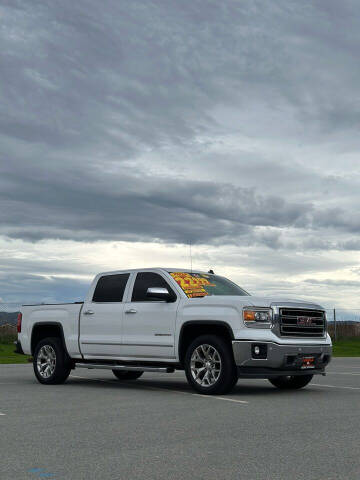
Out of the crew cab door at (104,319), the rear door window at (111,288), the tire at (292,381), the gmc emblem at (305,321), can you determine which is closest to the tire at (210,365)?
the gmc emblem at (305,321)

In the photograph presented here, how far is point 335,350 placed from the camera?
105 ft

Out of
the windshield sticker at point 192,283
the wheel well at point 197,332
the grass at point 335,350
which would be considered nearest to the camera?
the wheel well at point 197,332

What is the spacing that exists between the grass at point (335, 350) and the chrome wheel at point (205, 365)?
12.0m

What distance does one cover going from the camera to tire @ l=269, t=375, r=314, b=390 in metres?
13.2

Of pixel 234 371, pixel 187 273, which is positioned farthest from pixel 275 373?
pixel 187 273

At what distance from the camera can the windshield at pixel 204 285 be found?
42.0ft

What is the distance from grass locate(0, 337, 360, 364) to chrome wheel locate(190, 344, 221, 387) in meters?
12.0

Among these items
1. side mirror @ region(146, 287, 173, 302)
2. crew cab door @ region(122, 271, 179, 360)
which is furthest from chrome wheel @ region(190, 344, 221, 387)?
side mirror @ region(146, 287, 173, 302)

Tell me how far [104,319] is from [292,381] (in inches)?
144

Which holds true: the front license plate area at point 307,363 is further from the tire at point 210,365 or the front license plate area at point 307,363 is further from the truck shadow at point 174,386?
the tire at point 210,365

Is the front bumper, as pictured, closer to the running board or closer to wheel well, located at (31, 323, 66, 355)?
the running board

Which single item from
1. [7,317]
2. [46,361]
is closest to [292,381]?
[46,361]

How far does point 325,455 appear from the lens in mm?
6684

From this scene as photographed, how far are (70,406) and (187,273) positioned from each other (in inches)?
151
